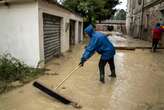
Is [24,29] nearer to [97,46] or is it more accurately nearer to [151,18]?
[97,46]

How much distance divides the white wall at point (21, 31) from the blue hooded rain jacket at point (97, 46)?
224cm

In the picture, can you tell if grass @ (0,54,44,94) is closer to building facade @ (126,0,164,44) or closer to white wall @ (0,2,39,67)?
white wall @ (0,2,39,67)

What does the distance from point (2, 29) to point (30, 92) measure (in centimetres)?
336

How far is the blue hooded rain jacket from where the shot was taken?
4.39 metres

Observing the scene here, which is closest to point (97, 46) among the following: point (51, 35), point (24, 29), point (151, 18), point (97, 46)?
point (97, 46)

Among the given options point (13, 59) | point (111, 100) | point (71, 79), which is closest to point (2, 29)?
point (13, 59)

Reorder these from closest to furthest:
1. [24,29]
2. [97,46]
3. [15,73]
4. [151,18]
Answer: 1. [97,46]
2. [15,73]
3. [24,29]
4. [151,18]

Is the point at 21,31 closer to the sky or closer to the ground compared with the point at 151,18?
closer to the ground

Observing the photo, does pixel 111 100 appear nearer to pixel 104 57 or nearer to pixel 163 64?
pixel 104 57

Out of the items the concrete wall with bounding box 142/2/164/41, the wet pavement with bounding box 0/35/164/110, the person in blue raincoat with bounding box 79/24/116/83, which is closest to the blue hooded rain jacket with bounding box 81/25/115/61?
the person in blue raincoat with bounding box 79/24/116/83

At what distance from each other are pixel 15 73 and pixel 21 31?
160 centimetres

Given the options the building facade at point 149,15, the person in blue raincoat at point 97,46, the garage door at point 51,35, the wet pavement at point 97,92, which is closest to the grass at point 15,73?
the wet pavement at point 97,92

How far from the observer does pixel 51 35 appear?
783cm

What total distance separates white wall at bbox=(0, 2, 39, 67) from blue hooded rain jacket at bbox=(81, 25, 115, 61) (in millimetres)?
2243
